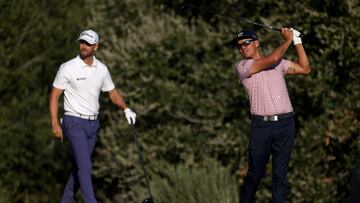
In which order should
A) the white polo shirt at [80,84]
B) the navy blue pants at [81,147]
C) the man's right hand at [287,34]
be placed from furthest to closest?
the navy blue pants at [81,147] < the white polo shirt at [80,84] < the man's right hand at [287,34]

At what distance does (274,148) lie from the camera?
33.1 ft

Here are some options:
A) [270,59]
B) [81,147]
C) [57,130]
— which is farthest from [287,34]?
[57,130]

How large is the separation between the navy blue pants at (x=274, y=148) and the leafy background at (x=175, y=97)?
2.63 meters

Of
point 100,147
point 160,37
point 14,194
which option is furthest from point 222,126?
point 14,194

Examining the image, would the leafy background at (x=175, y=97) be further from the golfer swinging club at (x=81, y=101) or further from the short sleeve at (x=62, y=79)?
the short sleeve at (x=62, y=79)

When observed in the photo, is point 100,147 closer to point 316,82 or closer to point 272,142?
point 316,82

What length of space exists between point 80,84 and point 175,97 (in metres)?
8.70

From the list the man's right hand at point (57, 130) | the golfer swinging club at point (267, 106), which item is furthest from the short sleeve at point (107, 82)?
the golfer swinging club at point (267, 106)

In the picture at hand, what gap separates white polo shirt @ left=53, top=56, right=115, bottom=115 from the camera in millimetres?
10867

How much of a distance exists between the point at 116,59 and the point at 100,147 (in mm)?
2719

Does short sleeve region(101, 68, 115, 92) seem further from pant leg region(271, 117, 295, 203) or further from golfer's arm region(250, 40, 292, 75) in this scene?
pant leg region(271, 117, 295, 203)

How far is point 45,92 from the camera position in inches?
900

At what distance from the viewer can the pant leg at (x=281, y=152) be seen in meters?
9.97

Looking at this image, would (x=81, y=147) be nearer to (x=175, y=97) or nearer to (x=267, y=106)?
(x=267, y=106)
